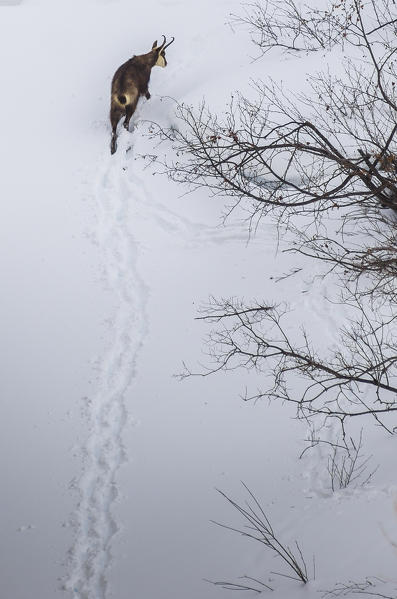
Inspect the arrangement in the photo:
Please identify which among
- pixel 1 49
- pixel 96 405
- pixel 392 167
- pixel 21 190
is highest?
pixel 1 49

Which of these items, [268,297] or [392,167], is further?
[268,297]

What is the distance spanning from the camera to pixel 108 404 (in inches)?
319

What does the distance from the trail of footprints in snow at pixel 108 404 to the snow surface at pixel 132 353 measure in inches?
0.9

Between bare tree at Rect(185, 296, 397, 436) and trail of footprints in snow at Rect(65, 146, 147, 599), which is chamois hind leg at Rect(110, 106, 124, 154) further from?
bare tree at Rect(185, 296, 397, 436)

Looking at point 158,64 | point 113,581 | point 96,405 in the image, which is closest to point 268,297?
point 96,405

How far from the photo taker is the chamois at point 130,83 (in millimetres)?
12820

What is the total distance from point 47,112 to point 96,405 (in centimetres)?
808

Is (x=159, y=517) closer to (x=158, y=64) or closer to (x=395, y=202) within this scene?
(x=395, y=202)

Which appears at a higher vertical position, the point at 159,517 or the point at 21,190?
the point at 21,190

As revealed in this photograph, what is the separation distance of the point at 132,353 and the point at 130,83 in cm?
642

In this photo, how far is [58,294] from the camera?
396 inches

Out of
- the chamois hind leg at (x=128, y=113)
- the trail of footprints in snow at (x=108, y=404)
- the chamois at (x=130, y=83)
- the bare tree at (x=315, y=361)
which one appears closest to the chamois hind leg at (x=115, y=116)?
the chamois at (x=130, y=83)

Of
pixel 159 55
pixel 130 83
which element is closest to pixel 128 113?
pixel 130 83

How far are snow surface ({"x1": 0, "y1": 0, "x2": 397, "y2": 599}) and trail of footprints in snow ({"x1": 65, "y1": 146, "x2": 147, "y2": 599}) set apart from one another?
23 millimetres
